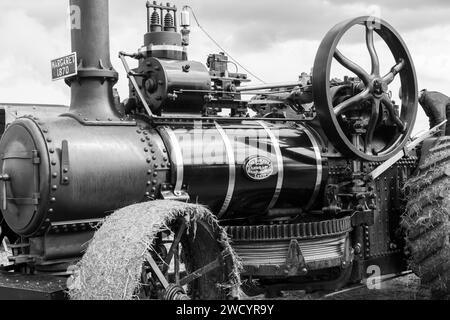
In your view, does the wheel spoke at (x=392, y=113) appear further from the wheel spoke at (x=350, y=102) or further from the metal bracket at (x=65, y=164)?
the metal bracket at (x=65, y=164)

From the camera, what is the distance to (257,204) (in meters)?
5.25

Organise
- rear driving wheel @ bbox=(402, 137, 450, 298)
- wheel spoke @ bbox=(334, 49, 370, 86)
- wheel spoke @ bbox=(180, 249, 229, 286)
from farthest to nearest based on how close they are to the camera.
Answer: rear driving wheel @ bbox=(402, 137, 450, 298)
wheel spoke @ bbox=(334, 49, 370, 86)
wheel spoke @ bbox=(180, 249, 229, 286)

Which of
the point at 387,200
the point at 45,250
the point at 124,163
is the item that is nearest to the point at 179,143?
the point at 124,163

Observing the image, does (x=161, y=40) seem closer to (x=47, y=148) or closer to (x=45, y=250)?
(x=47, y=148)

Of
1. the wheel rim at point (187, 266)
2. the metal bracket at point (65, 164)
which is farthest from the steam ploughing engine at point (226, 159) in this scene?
the wheel rim at point (187, 266)

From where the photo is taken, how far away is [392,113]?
5.71 meters

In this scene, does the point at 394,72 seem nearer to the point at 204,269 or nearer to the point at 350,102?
the point at 350,102

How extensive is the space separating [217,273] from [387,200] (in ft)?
7.82

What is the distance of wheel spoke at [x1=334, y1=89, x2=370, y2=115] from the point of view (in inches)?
212

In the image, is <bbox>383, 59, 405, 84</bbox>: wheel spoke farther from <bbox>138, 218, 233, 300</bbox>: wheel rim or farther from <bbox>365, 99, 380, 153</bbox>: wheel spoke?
<bbox>138, 218, 233, 300</bbox>: wheel rim

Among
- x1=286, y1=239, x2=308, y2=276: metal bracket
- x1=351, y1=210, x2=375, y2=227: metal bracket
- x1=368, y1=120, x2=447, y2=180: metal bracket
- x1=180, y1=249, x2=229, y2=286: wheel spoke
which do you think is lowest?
x1=286, y1=239, x2=308, y2=276: metal bracket

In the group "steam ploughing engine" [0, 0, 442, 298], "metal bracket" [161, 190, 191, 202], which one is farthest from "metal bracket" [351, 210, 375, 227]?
"metal bracket" [161, 190, 191, 202]

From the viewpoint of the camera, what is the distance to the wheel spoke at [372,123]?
5.54m

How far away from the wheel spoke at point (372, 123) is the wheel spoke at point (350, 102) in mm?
116
